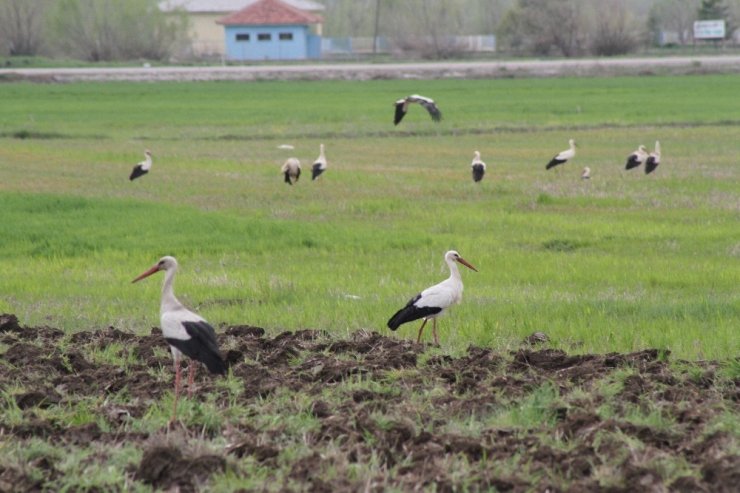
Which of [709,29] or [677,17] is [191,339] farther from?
[677,17]

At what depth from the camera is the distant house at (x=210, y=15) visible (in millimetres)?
105125

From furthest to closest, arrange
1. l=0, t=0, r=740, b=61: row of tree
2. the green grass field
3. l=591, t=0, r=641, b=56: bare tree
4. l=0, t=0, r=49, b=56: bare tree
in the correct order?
1. l=0, t=0, r=49, b=56: bare tree
2. l=0, t=0, r=740, b=61: row of tree
3. l=591, t=0, r=641, b=56: bare tree
4. the green grass field

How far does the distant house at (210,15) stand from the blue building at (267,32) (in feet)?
26.7

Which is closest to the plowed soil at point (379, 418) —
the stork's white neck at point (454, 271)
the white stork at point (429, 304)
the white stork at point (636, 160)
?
the white stork at point (429, 304)

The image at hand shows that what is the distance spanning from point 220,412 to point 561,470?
2269 mm

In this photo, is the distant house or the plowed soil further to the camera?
the distant house

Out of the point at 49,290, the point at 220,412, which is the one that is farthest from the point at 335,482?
the point at 49,290

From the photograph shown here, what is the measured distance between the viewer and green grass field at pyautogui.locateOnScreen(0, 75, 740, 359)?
11.3 m

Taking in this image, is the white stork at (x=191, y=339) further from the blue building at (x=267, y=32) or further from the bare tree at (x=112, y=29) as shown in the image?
the blue building at (x=267, y=32)

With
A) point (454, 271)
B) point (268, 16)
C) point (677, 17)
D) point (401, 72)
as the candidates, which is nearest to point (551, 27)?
point (268, 16)

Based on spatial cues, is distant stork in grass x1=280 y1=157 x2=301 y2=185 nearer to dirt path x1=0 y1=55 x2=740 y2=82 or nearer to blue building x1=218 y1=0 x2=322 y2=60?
dirt path x1=0 y1=55 x2=740 y2=82

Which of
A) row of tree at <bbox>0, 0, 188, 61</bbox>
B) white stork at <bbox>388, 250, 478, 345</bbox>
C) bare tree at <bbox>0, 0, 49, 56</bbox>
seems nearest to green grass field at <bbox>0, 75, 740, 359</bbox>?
white stork at <bbox>388, 250, 478, 345</bbox>

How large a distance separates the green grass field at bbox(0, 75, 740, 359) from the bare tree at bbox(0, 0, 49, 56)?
2223 inches

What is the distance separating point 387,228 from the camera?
58.5ft
